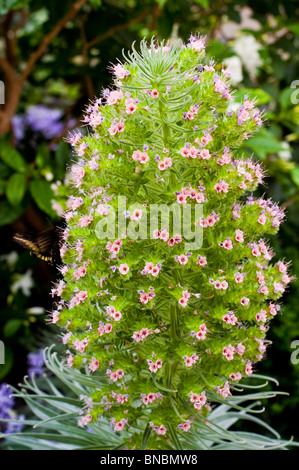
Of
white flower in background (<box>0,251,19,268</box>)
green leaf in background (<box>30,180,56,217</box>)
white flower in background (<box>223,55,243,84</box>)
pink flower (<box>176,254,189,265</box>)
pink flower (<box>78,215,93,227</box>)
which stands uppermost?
white flower in background (<box>223,55,243,84</box>)

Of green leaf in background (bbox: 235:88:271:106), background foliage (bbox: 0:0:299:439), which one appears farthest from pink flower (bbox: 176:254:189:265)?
background foliage (bbox: 0:0:299:439)

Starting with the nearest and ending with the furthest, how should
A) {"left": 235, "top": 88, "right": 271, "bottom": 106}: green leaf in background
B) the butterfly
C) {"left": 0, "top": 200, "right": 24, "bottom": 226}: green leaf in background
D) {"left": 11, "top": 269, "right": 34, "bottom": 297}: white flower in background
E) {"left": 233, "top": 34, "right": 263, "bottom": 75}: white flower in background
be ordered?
the butterfly < {"left": 235, "top": 88, "right": 271, "bottom": 106}: green leaf in background < {"left": 0, "top": 200, "right": 24, "bottom": 226}: green leaf in background < {"left": 233, "top": 34, "right": 263, "bottom": 75}: white flower in background < {"left": 11, "top": 269, "right": 34, "bottom": 297}: white flower in background

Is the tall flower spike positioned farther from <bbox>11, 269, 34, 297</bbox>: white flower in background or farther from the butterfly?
<bbox>11, 269, 34, 297</bbox>: white flower in background

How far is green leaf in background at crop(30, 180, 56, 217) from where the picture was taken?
1258 mm

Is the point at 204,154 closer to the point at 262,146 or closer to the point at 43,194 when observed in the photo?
the point at 262,146

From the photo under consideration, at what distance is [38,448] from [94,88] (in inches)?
46.7

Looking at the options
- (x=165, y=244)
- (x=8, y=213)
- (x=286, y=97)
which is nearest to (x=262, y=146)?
(x=286, y=97)

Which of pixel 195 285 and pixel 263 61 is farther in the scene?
pixel 263 61

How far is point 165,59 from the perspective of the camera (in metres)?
0.69

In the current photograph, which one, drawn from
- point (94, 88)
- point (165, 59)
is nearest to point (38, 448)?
point (165, 59)

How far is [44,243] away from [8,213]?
68 cm

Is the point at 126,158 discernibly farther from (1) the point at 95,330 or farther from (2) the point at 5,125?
(2) the point at 5,125

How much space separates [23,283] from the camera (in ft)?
5.74

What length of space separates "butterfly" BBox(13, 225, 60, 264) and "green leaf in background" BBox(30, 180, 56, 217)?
0.43 m
